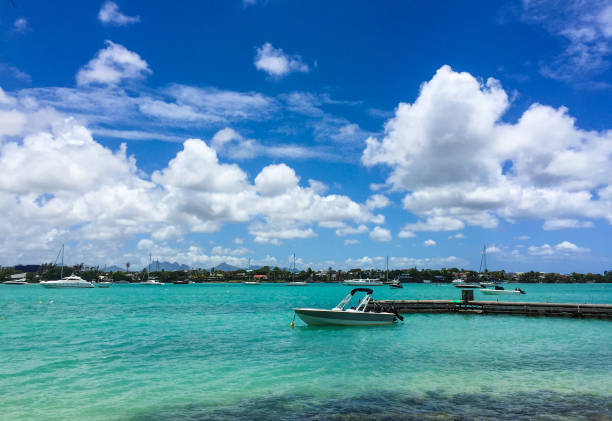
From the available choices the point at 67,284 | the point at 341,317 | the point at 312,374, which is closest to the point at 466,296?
the point at 341,317

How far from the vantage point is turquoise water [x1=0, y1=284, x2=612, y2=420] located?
52.2 ft

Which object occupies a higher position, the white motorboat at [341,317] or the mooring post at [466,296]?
the mooring post at [466,296]

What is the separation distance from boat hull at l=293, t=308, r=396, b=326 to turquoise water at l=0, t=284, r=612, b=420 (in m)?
1.06

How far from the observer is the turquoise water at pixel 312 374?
627 inches

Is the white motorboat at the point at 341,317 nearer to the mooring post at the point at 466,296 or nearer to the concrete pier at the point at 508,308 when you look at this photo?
the concrete pier at the point at 508,308

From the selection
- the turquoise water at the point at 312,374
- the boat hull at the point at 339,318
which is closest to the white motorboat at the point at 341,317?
the boat hull at the point at 339,318

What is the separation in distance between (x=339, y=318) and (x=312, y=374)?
17.9 metres

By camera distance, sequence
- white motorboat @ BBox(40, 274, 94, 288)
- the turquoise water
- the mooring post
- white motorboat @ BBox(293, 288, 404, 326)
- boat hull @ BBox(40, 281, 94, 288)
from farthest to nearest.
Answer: white motorboat @ BBox(40, 274, 94, 288) → boat hull @ BBox(40, 281, 94, 288) → the mooring post → white motorboat @ BBox(293, 288, 404, 326) → the turquoise water

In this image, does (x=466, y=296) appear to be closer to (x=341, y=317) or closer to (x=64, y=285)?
(x=341, y=317)

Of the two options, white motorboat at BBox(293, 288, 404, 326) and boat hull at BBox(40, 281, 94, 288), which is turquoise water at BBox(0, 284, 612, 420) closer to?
white motorboat at BBox(293, 288, 404, 326)

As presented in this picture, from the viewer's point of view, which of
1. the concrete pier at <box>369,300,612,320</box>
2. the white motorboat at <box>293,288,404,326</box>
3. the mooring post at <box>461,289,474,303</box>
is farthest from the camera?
the mooring post at <box>461,289,474,303</box>

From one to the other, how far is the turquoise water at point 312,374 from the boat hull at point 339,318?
1062 mm

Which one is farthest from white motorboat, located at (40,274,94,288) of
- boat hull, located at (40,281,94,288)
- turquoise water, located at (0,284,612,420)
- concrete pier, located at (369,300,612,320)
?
concrete pier, located at (369,300,612,320)

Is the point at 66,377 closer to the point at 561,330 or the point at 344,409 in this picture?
the point at 344,409
